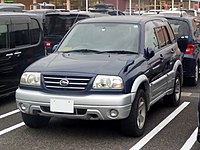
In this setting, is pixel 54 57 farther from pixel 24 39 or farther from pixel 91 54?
Answer: pixel 24 39

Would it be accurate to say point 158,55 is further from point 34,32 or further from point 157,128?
point 34,32

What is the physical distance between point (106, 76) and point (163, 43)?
85.5 inches

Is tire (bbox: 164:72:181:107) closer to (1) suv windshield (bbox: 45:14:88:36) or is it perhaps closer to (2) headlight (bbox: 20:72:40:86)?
(2) headlight (bbox: 20:72:40:86)

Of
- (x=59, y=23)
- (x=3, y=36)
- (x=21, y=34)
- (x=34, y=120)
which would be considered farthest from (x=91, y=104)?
(x=59, y=23)

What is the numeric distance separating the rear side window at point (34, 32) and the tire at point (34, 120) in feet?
9.17

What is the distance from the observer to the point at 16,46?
300 inches

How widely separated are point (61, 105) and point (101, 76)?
0.63 meters

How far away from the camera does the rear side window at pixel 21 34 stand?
766 cm

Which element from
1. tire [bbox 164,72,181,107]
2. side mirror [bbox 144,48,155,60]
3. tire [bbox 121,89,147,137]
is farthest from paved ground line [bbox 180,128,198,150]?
tire [bbox 164,72,181,107]

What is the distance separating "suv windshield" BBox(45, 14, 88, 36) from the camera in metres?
10.3

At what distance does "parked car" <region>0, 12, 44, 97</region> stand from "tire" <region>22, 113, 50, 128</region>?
165 cm

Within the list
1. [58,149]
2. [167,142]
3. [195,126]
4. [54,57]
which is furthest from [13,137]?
[195,126]

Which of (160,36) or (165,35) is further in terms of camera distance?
(165,35)

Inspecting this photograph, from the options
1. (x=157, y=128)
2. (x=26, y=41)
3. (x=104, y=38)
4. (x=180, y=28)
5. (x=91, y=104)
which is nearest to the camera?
(x=91, y=104)
